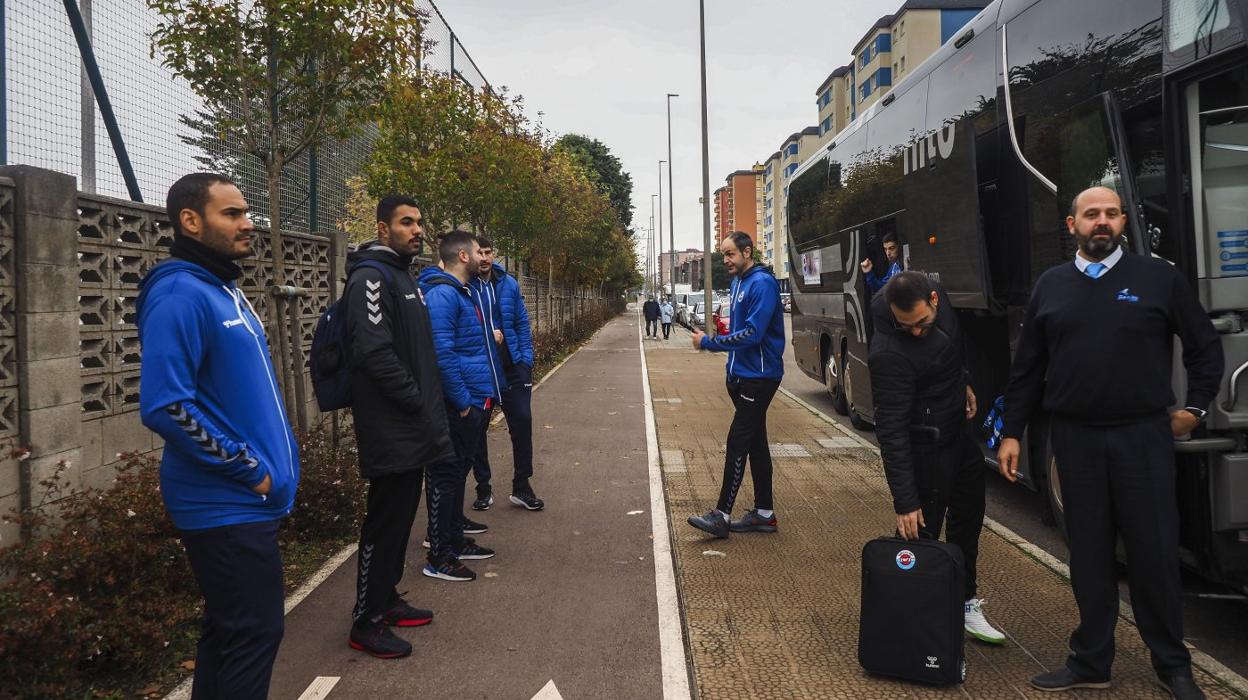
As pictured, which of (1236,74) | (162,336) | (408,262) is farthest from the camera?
(408,262)

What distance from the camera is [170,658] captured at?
4062 millimetres

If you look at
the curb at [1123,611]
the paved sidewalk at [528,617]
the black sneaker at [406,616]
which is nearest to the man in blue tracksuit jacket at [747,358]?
the paved sidewalk at [528,617]

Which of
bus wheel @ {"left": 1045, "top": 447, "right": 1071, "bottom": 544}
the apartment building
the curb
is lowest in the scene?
the curb

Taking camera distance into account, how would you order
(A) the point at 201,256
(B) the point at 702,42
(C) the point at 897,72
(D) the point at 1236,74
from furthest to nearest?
(C) the point at 897,72, (B) the point at 702,42, (D) the point at 1236,74, (A) the point at 201,256

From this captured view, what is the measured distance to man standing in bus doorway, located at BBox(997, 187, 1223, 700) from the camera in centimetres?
355

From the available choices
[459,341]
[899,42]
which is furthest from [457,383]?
[899,42]

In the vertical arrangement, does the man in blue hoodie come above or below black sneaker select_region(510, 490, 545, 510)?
above

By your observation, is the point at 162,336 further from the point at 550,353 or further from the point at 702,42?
the point at 702,42

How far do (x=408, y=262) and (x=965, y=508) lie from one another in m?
2.84

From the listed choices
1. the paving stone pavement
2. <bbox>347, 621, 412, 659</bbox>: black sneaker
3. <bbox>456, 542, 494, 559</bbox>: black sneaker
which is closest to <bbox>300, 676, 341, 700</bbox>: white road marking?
<bbox>347, 621, 412, 659</bbox>: black sneaker

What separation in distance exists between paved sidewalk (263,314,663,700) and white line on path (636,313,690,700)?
47 millimetres

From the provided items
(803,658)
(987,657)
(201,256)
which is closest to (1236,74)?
(987,657)

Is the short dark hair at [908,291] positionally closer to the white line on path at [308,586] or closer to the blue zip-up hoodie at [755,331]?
the blue zip-up hoodie at [755,331]

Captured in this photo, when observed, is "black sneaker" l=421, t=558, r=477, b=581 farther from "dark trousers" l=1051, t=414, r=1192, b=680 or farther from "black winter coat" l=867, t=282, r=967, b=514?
"dark trousers" l=1051, t=414, r=1192, b=680
